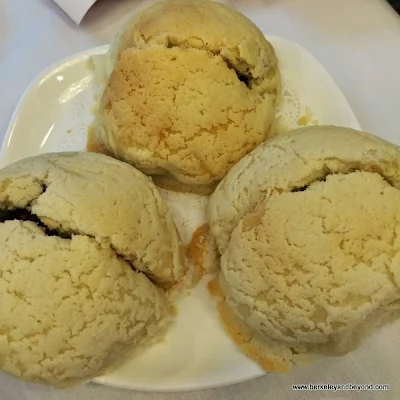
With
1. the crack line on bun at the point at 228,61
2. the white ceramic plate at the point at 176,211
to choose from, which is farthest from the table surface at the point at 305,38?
the crack line on bun at the point at 228,61

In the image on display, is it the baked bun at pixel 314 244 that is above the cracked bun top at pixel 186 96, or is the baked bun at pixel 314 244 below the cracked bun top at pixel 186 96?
below

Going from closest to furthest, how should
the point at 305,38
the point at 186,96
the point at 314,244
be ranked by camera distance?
the point at 314,244, the point at 186,96, the point at 305,38

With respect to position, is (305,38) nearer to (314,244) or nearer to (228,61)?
(228,61)

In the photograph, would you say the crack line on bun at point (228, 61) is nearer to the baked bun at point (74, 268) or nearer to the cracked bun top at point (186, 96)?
the cracked bun top at point (186, 96)

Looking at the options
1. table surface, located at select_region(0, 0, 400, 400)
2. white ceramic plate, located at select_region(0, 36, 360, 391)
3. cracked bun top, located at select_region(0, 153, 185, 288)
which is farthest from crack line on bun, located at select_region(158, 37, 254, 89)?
table surface, located at select_region(0, 0, 400, 400)

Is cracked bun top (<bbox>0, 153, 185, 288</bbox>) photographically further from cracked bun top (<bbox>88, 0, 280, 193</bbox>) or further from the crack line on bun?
the crack line on bun

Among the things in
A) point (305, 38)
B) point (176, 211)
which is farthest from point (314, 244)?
point (305, 38)

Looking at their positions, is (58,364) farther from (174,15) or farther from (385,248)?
(174,15)
